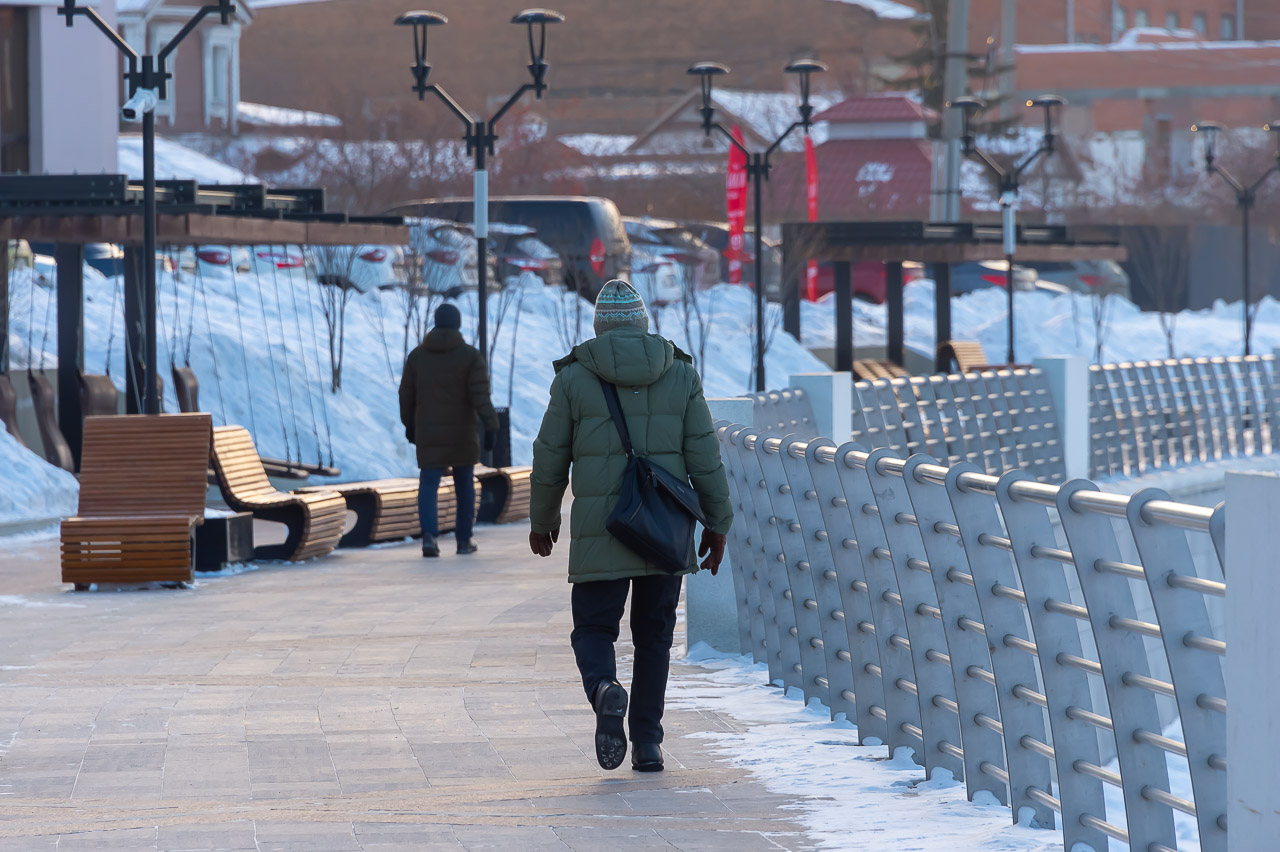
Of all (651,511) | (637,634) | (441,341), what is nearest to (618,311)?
(651,511)

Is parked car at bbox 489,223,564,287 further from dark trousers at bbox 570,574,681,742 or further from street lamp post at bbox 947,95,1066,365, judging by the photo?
dark trousers at bbox 570,574,681,742

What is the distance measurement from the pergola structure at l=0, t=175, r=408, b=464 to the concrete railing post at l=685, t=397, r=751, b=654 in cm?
656

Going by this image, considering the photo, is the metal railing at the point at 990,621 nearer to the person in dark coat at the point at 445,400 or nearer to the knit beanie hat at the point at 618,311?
the knit beanie hat at the point at 618,311

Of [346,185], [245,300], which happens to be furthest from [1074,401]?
[346,185]

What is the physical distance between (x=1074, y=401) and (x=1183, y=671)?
16769 millimetres

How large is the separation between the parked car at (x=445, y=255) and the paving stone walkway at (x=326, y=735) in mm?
16217

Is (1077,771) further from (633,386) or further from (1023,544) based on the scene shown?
(633,386)

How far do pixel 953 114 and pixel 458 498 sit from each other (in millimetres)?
22717

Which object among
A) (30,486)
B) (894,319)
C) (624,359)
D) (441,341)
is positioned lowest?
(30,486)

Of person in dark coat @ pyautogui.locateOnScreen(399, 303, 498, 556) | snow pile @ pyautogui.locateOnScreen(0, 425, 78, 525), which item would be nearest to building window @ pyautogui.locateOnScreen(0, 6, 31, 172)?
snow pile @ pyautogui.locateOnScreen(0, 425, 78, 525)

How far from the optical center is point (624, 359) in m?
5.97

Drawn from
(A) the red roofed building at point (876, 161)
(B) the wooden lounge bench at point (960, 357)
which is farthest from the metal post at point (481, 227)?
(A) the red roofed building at point (876, 161)

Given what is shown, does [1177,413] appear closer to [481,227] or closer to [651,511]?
[481,227]

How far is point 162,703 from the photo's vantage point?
25.2ft
